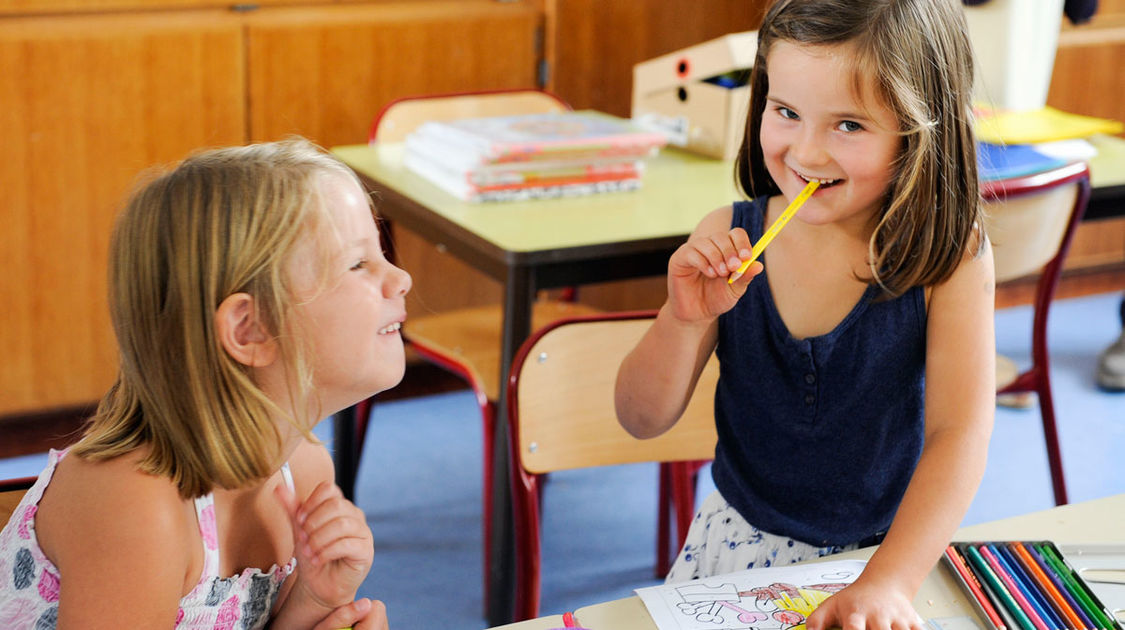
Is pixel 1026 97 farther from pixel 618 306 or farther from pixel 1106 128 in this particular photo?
pixel 618 306

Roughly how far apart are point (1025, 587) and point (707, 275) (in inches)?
14.9

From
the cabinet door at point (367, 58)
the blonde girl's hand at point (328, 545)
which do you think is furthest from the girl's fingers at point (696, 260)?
the cabinet door at point (367, 58)

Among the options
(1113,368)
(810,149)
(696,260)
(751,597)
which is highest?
(810,149)

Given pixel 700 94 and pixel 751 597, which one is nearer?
pixel 751 597

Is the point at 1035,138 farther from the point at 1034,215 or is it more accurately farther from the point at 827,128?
the point at 827,128

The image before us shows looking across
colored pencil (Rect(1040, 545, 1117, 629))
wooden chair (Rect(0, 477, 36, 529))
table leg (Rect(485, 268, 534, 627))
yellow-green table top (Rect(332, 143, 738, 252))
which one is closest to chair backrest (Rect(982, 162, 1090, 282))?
yellow-green table top (Rect(332, 143, 738, 252))

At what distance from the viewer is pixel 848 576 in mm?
990

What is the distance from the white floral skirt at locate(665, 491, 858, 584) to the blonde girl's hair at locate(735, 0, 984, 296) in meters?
0.29

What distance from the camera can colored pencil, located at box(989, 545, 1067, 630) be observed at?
0.92m

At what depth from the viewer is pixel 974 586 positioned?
3.16 ft

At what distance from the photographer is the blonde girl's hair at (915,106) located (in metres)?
1.07

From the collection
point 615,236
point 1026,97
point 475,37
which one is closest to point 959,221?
point 615,236

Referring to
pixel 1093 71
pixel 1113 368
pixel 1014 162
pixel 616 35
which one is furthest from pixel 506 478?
pixel 1093 71

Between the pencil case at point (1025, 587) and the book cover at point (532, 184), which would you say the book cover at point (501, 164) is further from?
the pencil case at point (1025, 587)
